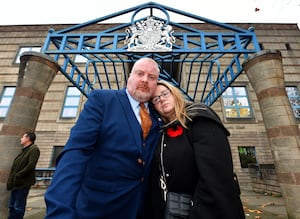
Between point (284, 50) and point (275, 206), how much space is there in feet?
41.6

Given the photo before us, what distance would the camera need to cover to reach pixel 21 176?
3.07 m

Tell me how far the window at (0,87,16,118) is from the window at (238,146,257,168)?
1601cm

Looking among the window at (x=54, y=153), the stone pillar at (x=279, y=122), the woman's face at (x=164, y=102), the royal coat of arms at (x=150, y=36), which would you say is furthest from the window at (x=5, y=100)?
the stone pillar at (x=279, y=122)

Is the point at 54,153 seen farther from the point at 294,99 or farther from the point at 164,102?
the point at 294,99

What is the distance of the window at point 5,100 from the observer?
1096 centimetres

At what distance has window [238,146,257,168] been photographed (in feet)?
32.2

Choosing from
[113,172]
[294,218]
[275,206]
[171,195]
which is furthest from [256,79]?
[275,206]

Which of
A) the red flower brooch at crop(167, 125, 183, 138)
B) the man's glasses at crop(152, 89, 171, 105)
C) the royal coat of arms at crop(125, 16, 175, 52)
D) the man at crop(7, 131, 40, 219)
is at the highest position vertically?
the royal coat of arms at crop(125, 16, 175, 52)

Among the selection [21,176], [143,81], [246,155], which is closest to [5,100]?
[21,176]

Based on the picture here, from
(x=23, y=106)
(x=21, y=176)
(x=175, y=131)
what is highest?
(x=23, y=106)

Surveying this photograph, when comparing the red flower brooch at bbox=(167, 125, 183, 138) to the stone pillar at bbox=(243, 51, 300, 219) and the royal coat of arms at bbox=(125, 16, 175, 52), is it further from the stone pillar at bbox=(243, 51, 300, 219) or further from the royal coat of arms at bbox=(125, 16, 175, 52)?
the stone pillar at bbox=(243, 51, 300, 219)

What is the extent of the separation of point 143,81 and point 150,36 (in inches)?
96.5

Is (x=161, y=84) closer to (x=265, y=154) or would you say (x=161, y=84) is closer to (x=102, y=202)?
(x=102, y=202)

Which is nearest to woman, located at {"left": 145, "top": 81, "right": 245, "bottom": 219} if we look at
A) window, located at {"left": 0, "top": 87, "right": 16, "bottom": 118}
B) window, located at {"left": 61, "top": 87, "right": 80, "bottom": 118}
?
window, located at {"left": 61, "top": 87, "right": 80, "bottom": 118}
